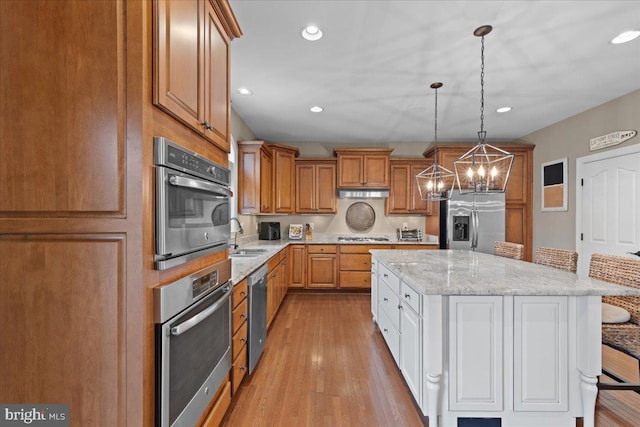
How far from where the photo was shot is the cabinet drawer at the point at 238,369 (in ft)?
5.75

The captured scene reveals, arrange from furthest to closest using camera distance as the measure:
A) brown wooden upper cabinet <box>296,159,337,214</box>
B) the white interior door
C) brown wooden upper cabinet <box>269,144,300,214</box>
Result: brown wooden upper cabinet <box>296,159,337,214</box>, brown wooden upper cabinet <box>269,144,300,214</box>, the white interior door

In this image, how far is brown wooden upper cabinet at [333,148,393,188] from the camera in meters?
4.70

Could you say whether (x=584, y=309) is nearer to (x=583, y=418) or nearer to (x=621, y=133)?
(x=583, y=418)

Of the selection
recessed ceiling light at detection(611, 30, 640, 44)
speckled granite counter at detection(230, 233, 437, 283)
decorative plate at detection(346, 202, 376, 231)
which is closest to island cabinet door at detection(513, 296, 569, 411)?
speckled granite counter at detection(230, 233, 437, 283)

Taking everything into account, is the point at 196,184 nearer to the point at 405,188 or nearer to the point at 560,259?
the point at 560,259

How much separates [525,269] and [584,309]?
0.53m

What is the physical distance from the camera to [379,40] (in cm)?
215

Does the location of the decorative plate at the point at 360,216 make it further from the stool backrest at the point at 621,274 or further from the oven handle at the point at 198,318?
the oven handle at the point at 198,318

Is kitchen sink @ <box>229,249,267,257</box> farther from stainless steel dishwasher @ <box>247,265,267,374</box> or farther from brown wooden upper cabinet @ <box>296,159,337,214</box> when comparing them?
brown wooden upper cabinet @ <box>296,159,337,214</box>

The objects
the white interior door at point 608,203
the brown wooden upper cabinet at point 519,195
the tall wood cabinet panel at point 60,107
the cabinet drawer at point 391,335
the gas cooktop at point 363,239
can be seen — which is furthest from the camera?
the gas cooktop at point 363,239

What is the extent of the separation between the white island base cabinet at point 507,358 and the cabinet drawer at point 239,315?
1172 millimetres

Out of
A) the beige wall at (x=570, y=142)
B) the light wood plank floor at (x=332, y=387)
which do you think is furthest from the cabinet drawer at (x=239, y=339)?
the beige wall at (x=570, y=142)

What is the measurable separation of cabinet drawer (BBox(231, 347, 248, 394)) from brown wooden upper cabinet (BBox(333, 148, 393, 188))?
325 centimetres

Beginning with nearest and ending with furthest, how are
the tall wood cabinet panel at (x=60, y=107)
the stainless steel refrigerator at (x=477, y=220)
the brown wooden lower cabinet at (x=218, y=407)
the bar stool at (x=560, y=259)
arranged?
the tall wood cabinet panel at (x=60, y=107) < the brown wooden lower cabinet at (x=218, y=407) < the bar stool at (x=560, y=259) < the stainless steel refrigerator at (x=477, y=220)
